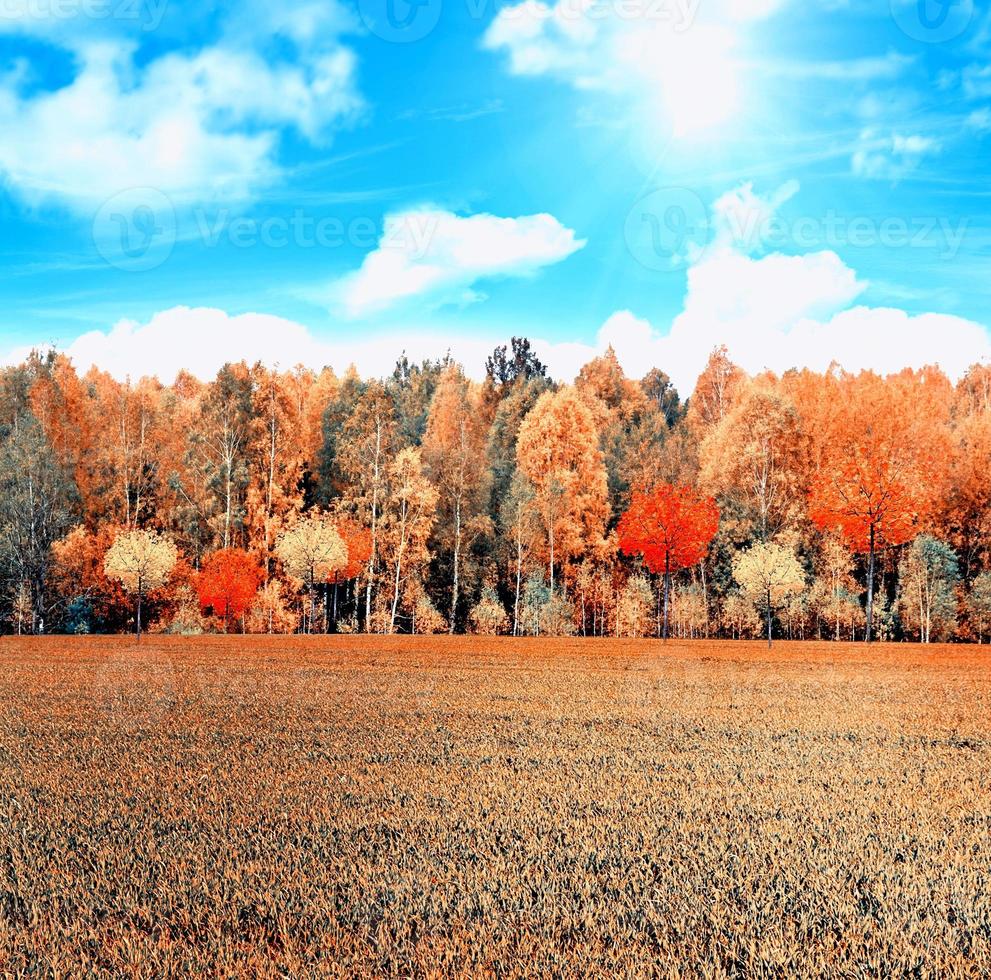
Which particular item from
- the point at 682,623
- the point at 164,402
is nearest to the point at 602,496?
the point at 682,623

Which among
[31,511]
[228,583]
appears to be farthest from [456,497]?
[31,511]

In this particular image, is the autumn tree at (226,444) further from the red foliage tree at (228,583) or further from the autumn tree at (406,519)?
the autumn tree at (406,519)

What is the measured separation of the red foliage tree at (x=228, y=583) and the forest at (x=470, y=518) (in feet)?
0.49

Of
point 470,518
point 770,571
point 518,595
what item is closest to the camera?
point 770,571

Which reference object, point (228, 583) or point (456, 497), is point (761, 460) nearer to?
point (456, 497)

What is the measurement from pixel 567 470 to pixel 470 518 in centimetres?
680

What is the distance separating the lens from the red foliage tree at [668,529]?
43031 mm

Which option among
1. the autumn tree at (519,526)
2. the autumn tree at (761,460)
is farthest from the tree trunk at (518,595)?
the autumn tree at (761,460)

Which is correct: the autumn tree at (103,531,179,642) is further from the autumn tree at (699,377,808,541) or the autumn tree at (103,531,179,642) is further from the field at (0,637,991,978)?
the autumn tree at (699,377,808,541)

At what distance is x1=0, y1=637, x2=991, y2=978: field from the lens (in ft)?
15.2

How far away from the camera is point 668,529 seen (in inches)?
1694

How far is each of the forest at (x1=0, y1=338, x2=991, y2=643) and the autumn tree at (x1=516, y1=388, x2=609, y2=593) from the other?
0.45 feet

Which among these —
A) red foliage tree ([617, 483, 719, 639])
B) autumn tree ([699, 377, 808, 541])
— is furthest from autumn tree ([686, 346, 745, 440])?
red foliage tree ([617, 483, 719, 639])

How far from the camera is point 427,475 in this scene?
58.1 meters
